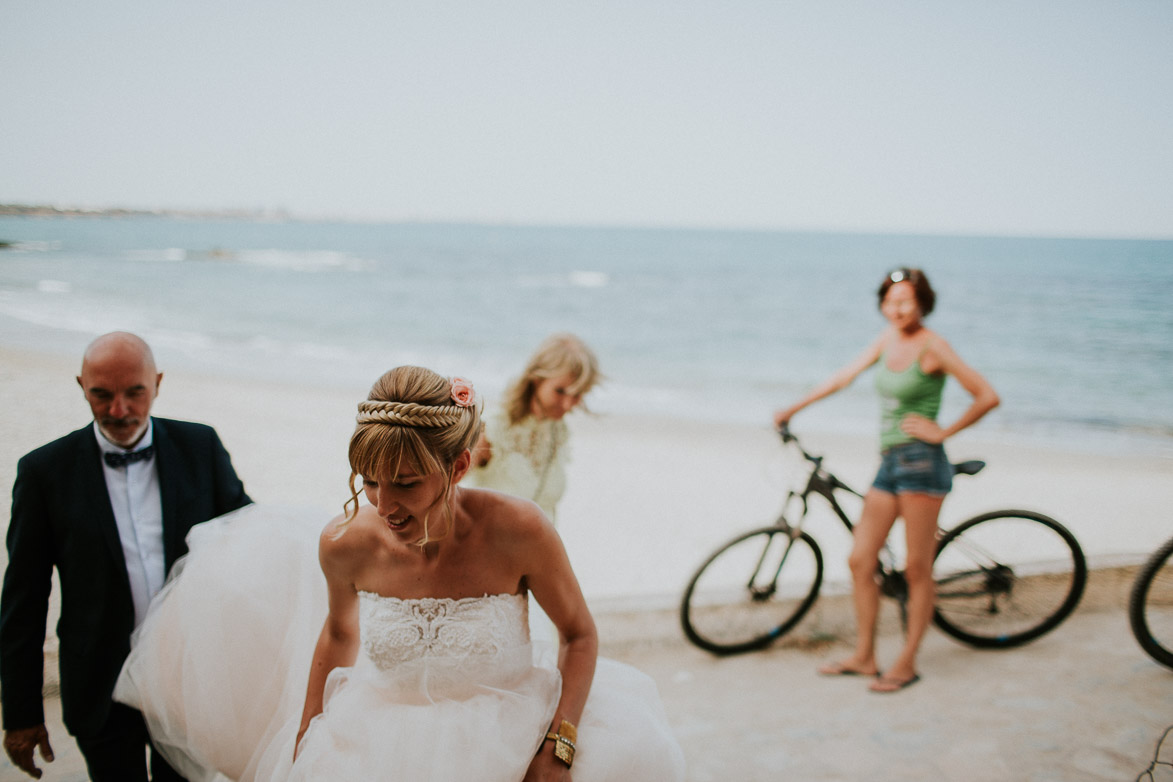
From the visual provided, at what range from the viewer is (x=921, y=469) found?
3561 millimetres

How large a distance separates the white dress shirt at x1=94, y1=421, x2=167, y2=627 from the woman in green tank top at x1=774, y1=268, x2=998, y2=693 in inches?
125

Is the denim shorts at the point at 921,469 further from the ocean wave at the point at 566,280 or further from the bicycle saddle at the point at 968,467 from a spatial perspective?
the ocean wave at the point at 566,280

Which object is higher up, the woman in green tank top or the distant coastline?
the distant coastline

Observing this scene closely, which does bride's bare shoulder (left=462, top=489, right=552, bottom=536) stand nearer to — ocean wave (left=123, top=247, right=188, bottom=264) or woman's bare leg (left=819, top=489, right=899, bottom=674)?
woman's bare leg (left=819, top=489, right=899, bottom=674)

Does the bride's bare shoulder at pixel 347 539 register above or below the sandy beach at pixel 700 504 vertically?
above

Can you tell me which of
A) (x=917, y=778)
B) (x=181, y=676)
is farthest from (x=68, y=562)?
(x=917, y=778)

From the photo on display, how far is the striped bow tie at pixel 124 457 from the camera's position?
212cm

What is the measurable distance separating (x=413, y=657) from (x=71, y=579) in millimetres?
1176

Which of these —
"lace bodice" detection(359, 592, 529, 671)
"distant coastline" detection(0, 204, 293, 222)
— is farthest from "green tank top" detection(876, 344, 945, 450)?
"distant coastline" detection(0, 204, 293, 222)

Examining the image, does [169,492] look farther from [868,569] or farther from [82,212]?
[868,569]

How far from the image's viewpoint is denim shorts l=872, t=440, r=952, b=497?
3545 mm

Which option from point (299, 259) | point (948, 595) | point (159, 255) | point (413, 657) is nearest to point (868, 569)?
point (948, 595)

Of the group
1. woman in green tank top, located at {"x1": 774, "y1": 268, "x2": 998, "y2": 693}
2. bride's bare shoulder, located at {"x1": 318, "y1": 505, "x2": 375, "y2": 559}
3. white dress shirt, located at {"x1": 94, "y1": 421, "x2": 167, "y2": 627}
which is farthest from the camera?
woman in green tank top, located at {"x1": 774, "y1": 268, "x2": 998, "y2": 693}

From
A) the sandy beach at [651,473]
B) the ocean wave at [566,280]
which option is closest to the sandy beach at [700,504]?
the sandy beach at [651,473]
